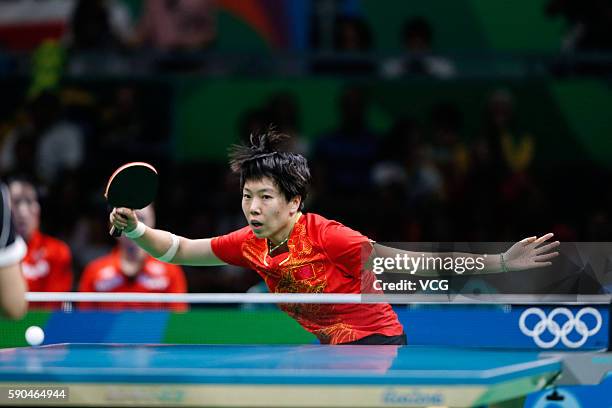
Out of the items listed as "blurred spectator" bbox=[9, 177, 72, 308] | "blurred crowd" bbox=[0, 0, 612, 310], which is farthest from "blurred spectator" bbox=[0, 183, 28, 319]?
"blurred spectator" bbox=[9, 177, 72, 308]

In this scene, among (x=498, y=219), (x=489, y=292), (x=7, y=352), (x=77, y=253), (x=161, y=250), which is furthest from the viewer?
(x=77, y=253)

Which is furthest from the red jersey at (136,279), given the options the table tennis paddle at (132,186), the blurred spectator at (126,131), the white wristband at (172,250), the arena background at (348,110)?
the table tennis paddle at (132,186)

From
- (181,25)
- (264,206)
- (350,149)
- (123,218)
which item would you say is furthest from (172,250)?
(181,25)

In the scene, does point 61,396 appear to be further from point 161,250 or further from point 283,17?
point 283,17

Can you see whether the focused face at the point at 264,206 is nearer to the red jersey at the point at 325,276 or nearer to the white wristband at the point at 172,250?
the red jersey at the point at 325,276

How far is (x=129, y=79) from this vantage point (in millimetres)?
10602

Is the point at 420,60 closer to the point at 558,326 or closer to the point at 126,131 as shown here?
the point at 126,131

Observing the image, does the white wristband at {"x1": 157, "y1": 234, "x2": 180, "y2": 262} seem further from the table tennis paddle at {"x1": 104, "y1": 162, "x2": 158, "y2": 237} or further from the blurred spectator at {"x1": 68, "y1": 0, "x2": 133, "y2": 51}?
the blurred spectator at {"x1": 68, "y1": 0, "x2": 133, "y2": 51}

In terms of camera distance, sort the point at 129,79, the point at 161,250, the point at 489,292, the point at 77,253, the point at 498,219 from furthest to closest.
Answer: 1. the point at 129,79
2. the point at 77,253
3. the point at 498,219
4. the point at 161,250
5. the point at 489,292

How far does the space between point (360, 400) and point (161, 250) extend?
7.09 ft

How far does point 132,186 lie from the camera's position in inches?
195

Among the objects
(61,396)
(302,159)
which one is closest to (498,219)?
(302,159)

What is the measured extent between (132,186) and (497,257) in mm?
1588

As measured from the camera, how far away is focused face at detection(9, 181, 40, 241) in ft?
27.2
